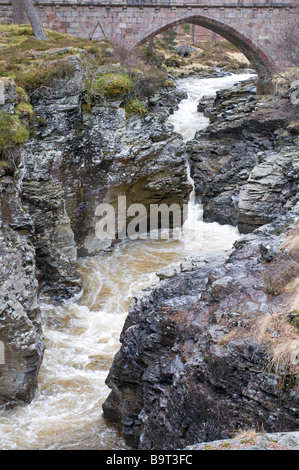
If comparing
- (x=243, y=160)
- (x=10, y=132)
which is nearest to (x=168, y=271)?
(x=10, y=132)

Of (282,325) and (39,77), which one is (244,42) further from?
(282,325)

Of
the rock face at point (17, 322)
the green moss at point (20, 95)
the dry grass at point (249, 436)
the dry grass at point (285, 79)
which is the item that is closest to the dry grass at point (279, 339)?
the dry grass at point (249, 436)

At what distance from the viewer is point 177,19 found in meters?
25.1

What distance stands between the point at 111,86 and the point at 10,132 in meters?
5.99

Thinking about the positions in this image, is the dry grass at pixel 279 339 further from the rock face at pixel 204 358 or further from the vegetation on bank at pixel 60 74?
the vegetation on bank at pixel 60 74

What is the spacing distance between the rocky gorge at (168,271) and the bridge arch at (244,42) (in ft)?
13.1

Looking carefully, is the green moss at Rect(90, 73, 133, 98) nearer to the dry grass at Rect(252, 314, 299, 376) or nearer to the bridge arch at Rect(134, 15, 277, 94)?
the bridge arch at Rect(134, 15, 277, 94)

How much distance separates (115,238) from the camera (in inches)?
708

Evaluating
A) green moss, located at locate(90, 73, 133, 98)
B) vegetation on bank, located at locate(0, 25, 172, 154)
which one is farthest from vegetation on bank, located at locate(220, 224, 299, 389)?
green moss, located at locate(90, 73, 133, 98)

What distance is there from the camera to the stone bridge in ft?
81.0

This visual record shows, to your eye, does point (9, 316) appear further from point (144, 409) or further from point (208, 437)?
point (208, 437)

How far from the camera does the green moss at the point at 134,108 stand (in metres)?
18.1
